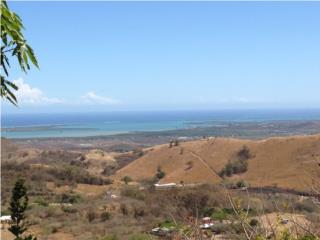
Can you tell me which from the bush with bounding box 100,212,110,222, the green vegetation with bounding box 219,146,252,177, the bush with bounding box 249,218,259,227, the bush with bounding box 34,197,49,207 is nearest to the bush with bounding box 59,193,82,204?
the bush with bounding box 34,197,49,207

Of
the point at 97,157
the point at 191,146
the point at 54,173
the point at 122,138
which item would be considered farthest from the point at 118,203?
the point at 122,138

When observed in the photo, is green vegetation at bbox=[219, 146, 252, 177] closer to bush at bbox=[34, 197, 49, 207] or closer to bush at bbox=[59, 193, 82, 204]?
bush at bbox=[59, 193, 82, 204]

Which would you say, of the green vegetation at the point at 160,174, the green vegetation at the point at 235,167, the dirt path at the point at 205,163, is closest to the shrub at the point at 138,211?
the green vegetation at the point at 235,167

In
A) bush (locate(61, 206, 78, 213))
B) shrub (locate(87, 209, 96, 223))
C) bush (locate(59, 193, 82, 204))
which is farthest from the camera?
bush (locate(59, 193, 82, 204))

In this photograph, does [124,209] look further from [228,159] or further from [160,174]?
[228,159]

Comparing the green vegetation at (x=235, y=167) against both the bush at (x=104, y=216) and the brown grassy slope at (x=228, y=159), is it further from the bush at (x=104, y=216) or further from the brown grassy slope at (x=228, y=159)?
the bush at (x=104, y=216)

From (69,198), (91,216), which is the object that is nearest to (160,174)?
(69,198)

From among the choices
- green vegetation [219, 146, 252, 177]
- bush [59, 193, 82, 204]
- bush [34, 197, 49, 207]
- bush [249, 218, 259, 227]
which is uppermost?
bush [249, 218, 259, 227]

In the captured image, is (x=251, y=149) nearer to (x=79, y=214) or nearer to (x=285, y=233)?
(x=79, y=214)
